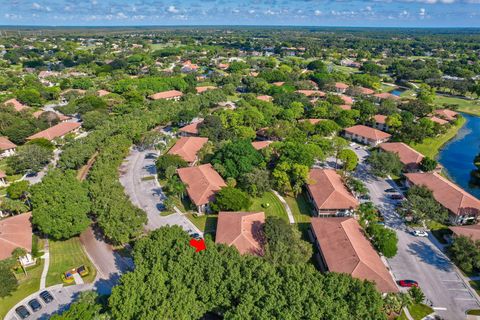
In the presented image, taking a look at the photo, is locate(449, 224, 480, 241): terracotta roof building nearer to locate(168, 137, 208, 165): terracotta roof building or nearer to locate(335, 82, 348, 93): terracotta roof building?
locate(168, 137, 208, 165): terracotta roof building

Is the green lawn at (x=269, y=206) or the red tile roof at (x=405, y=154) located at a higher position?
the red tile roof at (x=405, y=154)

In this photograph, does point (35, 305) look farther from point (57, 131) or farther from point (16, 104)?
point (16, 104)

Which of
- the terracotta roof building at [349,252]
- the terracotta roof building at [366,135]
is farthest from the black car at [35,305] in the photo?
the terracotta roof building at [366,135]

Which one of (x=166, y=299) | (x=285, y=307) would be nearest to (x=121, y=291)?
(x=166, y=299)

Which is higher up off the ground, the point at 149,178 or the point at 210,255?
the point at 210,255

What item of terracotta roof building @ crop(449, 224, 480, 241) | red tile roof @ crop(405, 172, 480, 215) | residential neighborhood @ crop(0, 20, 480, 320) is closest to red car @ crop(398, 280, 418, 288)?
residential neighborhood @ crop(0, 20, 480, 320)

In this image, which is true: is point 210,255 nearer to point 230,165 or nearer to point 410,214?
point 230,165

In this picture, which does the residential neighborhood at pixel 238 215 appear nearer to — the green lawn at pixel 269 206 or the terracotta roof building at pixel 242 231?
the terracotta roof building at pixel 242 231
